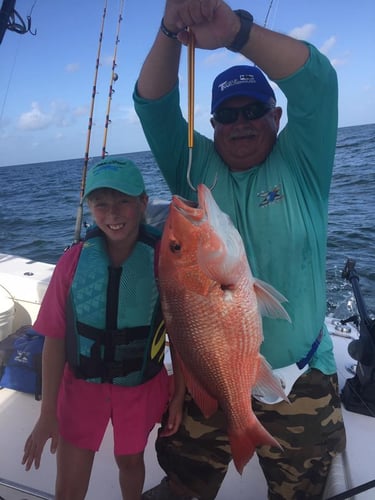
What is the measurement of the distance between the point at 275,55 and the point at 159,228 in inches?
41.2

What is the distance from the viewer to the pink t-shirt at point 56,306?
72.6 inches

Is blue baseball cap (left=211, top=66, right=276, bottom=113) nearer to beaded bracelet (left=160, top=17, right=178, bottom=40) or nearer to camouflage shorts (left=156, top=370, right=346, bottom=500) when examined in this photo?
beaded bracelet (left=160, top=17, right=178, bottom=40)

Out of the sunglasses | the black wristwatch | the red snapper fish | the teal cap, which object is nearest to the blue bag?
the teal cap

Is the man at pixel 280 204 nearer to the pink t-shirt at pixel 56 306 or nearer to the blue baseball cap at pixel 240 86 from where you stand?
the blue baseball cap at pixel 240 86

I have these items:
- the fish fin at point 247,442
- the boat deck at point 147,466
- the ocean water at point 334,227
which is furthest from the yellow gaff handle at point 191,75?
the ocean water at point 334,227

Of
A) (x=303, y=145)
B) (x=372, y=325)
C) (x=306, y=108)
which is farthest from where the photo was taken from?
(x=372, y=325)

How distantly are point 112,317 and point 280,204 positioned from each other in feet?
3.23

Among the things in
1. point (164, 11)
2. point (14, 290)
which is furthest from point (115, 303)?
point (14, 290)

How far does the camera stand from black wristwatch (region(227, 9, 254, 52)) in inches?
54.3

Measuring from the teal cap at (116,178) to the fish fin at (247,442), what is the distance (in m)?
1.14

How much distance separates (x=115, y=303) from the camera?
1.88 meters

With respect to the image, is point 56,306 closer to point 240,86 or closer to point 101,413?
point 101,413

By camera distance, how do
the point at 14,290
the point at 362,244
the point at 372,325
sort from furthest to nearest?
the point at 362,244, the point at 14,290, the point at 372,325

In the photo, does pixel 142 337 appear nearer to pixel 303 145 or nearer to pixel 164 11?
pixel 303 145
